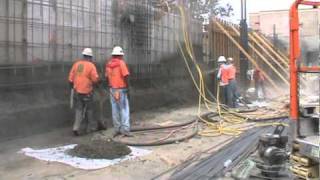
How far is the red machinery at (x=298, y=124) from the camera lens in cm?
576

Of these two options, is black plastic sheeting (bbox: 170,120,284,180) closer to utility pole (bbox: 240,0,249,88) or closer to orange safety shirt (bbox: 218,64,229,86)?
orange safety shirt (bbox: 218,64,229,86)

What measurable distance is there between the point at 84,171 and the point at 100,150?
92cm

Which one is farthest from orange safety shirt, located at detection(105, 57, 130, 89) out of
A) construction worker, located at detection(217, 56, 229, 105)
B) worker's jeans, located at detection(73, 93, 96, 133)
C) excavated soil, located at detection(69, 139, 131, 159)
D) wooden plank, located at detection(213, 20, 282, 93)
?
wooden plank, located at detection(213, 20, 282, 93)

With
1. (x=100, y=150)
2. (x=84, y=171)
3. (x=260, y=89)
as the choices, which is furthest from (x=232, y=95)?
(x=84, y=171)

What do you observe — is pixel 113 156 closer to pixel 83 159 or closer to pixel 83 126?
pixel 83 159

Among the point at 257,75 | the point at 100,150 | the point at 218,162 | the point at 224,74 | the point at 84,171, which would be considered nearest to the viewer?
the point at 84,171

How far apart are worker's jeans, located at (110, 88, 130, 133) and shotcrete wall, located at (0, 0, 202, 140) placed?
3.18 ft

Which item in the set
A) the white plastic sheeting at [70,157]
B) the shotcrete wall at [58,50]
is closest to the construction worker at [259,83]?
the shotcrete wall at [58,50]

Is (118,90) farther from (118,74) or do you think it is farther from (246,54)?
(246,54)

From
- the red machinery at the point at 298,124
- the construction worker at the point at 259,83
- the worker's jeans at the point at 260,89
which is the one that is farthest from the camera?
the construction worker at the point at 259,83

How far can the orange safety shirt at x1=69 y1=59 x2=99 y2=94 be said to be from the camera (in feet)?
33.4

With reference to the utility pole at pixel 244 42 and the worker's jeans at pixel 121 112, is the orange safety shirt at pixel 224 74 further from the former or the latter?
the worker's jeans at pixel 121 112

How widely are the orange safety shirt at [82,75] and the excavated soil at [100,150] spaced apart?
180 centimetres

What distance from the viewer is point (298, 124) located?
601 cm
